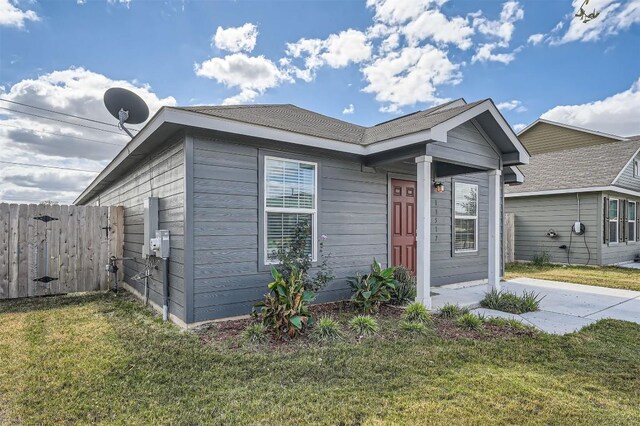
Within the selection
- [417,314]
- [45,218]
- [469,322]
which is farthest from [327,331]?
[45,218]

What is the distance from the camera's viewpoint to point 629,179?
11.6 meters

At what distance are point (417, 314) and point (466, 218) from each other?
12.1 feet

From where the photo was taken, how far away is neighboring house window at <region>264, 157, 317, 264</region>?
15.4 feet

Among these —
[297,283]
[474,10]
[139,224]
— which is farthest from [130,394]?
[474,10]

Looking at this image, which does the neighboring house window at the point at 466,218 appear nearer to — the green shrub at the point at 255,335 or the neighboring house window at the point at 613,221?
the green shrub at the point at 255,335

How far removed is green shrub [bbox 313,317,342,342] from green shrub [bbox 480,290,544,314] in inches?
114

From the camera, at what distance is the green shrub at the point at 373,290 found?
4887 millimetres

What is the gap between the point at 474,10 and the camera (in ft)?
24.5

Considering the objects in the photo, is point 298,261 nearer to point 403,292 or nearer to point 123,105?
point 403,292

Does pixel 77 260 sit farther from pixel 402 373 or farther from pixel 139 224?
pixel 402 373

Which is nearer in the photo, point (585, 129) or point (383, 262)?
point (383, 262)

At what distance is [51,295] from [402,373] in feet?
21.4

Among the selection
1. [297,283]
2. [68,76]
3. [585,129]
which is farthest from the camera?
[585,129]

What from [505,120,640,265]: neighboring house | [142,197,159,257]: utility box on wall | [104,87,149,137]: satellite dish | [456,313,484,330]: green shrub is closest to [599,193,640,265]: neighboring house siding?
[505,120,640,265]: neighboring house
